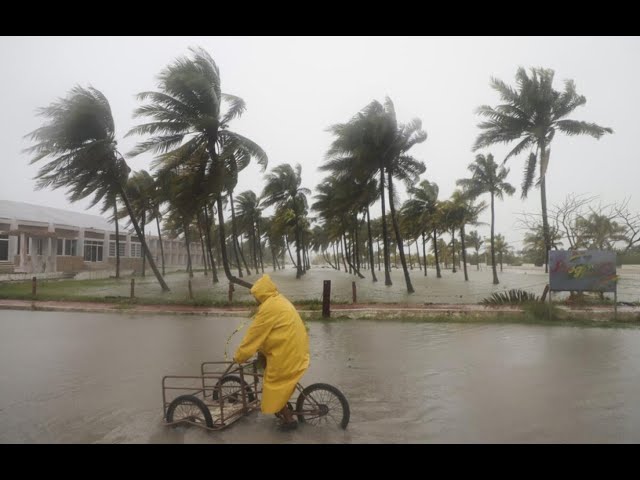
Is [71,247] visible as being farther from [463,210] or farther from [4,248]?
[463,210]

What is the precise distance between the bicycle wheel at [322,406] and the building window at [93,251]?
26088mm

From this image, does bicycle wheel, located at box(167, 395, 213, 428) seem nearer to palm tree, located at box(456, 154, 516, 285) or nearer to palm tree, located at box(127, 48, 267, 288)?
palm tree, located at box(127, 48, 267, 288)

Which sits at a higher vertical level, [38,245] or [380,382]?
[38,245]

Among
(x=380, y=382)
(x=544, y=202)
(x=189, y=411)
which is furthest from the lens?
(x=544, y=202)

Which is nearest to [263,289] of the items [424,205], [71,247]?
[71,247]

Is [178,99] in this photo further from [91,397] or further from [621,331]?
[621,331]

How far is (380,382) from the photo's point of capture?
679 cm

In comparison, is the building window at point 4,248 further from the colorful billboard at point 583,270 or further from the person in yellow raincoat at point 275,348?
the colorful billboard at point 583,270

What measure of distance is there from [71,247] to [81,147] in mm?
10451

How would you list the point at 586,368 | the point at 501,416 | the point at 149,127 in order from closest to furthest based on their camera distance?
the point at 501,416 → the point at 586,368 → the point at 149,127

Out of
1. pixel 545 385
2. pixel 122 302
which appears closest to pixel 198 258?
pixel 122 302

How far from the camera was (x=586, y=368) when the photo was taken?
7492 mm

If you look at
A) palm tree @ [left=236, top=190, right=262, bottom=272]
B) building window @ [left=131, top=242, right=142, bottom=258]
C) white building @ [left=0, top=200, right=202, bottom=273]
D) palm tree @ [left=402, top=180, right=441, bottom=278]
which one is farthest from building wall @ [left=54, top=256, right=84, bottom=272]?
palm tree @ [left=402, top=180, right=441, bottom=278]
